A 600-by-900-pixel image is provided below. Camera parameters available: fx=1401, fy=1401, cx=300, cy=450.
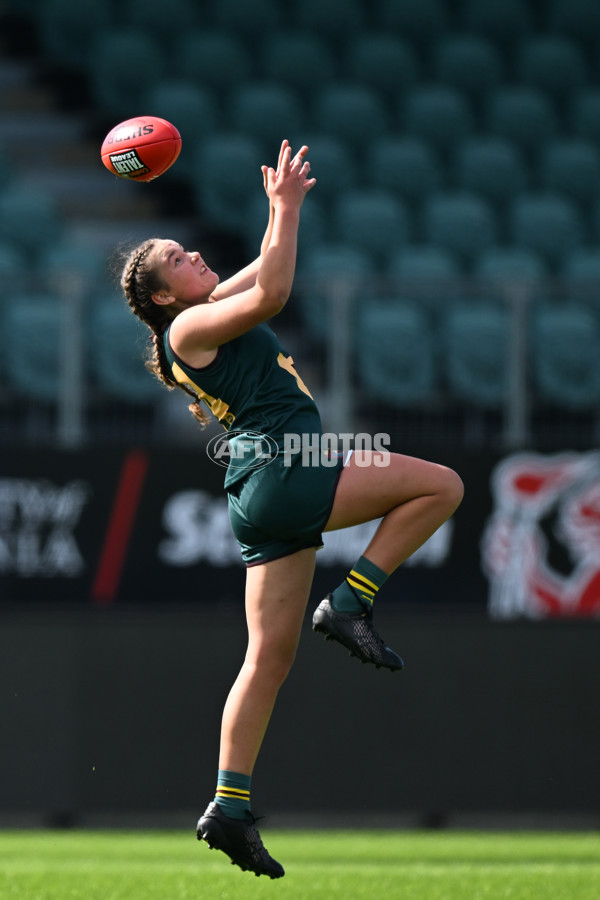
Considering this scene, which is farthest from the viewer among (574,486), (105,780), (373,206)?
(373,206)

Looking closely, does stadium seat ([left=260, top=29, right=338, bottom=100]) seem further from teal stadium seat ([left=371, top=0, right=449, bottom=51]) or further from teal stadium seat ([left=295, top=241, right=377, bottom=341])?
teal stadium seat ([left=295, top=241, right=377, bottom=341])

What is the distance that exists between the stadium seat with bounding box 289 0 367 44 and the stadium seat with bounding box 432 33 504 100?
995 mm

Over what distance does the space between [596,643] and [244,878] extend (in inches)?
119

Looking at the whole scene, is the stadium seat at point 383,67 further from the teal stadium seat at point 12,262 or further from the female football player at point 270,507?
the female football player at point 270,507

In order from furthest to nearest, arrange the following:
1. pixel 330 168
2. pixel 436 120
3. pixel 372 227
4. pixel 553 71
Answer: pixel 553 71 → pixel 436 120 → pixel 330 168 → pixel 372 227

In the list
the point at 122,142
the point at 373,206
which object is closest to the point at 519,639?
the point at 122,142

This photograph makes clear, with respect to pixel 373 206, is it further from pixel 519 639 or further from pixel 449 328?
pixel 519 639

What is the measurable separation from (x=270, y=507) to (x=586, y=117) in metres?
10.7

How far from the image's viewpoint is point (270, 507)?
4.79 metres

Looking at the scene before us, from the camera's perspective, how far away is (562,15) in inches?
611

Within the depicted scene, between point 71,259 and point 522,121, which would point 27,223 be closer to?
point 71,259

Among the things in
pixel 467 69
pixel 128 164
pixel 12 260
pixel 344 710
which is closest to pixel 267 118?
pixel 467 69

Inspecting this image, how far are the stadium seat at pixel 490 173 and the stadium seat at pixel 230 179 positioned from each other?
6.64 feet

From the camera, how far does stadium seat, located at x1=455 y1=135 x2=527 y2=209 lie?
530 inches
